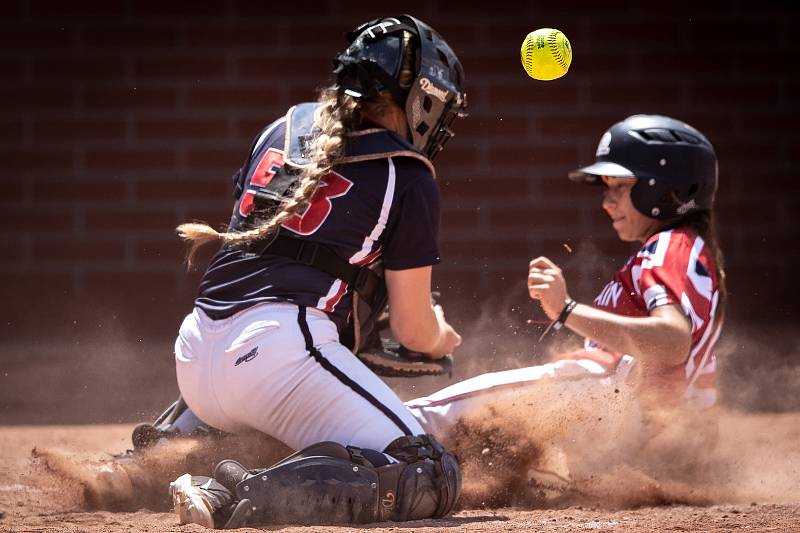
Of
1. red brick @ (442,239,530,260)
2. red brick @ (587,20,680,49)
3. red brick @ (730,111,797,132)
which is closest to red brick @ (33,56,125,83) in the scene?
red brick @ (442,239,530,260)

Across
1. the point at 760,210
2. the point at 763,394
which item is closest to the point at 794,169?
the point at 760,210

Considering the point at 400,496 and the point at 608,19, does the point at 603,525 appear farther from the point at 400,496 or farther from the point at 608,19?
the point at 608,19

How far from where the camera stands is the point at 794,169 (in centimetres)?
825

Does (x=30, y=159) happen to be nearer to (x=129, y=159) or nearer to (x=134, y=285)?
(x=129, y=159)

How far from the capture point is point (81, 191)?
27.1 ft

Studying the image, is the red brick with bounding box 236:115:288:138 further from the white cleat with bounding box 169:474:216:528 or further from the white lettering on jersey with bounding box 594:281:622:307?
the white cleat with bounding box 169:474:216:528

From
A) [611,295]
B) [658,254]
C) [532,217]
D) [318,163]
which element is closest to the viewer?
[318,163]

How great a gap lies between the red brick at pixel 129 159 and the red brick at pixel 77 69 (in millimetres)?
481

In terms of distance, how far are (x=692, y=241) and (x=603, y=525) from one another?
1290mm

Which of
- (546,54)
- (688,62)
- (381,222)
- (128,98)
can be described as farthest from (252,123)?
(381,222)

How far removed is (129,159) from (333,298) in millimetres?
4654

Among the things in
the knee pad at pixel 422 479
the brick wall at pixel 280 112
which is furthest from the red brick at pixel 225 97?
the knee pad at pixel 422 479

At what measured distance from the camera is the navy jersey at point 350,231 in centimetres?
390

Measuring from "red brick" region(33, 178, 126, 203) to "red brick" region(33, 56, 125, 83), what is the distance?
670 millimetres
